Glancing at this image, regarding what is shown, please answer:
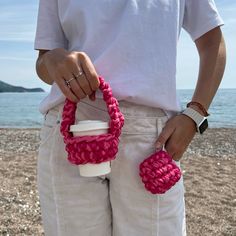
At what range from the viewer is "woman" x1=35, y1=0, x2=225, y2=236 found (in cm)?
162

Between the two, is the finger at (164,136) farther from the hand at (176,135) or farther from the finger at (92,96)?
the finger at (92,96)

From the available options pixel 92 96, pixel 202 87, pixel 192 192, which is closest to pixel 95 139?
pixel 92 96

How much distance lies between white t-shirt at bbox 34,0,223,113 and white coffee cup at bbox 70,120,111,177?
7.3 inches

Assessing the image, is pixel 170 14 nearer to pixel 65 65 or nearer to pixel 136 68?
pixel 136 68

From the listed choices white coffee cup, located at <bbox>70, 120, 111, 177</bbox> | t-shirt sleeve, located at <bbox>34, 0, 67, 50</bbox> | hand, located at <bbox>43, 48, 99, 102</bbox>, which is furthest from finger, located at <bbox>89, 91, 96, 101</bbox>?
t-shirt sleeve, located at <bbox>34, 0, 67, 50</bbox>

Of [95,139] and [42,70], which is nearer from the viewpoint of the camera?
[95,139]

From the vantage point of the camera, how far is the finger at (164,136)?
1617mm

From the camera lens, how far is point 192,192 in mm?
6023

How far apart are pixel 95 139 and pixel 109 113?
10cm

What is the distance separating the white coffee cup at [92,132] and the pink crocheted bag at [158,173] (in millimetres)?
136

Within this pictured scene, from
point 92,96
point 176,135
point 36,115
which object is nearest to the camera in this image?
point 92,96

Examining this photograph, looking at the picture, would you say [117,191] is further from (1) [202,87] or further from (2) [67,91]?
(1) [202,87]

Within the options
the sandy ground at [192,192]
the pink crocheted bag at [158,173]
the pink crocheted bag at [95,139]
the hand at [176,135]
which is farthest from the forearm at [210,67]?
the sandy ground at [192,192]

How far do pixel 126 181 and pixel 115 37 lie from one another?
19.9 inches
